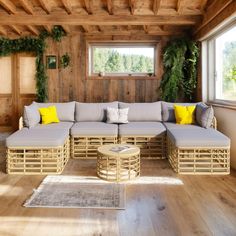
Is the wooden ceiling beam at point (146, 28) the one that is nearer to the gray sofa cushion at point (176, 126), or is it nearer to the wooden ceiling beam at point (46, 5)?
the wooden ceiling beam at point (46, 5)

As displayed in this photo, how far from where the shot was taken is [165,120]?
538cm

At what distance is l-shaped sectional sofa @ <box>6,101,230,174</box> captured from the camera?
13.1ft

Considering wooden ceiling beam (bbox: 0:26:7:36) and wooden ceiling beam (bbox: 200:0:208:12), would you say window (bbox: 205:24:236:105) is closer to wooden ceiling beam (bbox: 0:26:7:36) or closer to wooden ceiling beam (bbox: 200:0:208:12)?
wooden ceiling beam (bbox: 200:0:208:12)

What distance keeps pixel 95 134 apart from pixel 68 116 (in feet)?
2.98

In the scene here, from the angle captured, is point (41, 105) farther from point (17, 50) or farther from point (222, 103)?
point (222, 103)

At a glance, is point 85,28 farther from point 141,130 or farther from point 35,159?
point 35,159

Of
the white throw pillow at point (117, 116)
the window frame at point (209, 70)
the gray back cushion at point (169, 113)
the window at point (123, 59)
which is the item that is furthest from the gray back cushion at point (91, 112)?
the window frame at point (209, 70)

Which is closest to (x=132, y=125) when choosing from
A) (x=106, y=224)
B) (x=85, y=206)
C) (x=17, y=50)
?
(x=85, y=206)

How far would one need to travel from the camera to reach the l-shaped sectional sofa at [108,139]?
13.1 feet

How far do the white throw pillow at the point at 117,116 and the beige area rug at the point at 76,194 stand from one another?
1.66 meters

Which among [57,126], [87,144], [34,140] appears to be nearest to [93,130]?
[87,144]

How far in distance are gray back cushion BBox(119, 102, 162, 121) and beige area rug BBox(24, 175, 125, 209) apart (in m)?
2.01

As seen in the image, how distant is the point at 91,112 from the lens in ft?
17.8

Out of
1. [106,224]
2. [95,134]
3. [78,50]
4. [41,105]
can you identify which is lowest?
[106,224]
